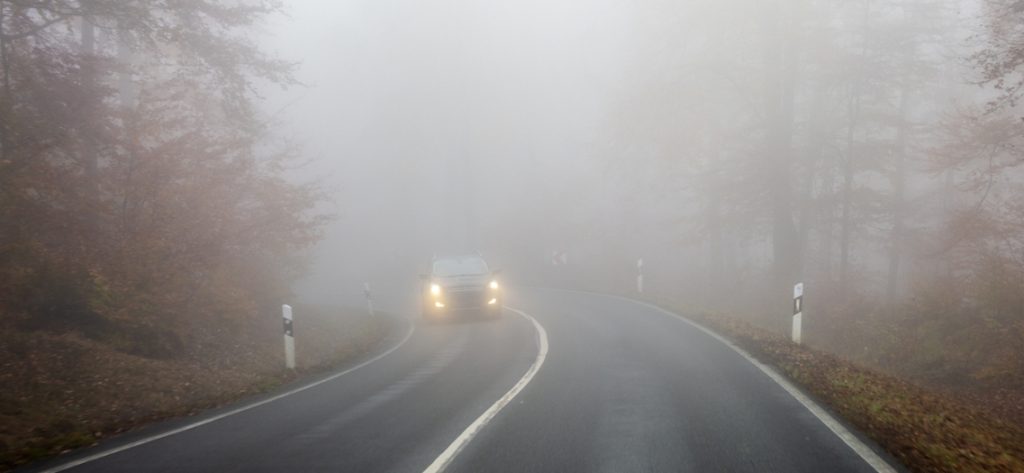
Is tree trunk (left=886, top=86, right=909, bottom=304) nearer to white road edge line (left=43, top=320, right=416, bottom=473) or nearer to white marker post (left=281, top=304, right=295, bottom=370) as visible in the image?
white road edge line (left=43, top=320, right=416, bottom=473)

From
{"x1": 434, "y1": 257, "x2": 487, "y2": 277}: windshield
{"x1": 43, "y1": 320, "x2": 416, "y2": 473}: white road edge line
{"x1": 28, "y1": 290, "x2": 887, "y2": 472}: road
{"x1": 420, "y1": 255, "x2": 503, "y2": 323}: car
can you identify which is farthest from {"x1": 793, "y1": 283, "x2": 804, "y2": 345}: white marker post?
{"x1": 434, "y1": 257, "x2": 487, "y2": 277}: windshield

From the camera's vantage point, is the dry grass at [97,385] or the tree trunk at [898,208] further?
the tree trunk at [898,208]

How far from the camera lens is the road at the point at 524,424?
5.84 metres

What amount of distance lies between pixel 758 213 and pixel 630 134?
5.12 meters

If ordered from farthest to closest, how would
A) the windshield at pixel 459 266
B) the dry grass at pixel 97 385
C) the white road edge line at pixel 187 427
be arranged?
the windshield at pixel 459 266 < the dry grass at pixel 97 385 < the white road edge line at pixel 187 427

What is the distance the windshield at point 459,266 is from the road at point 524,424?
7725 millimetres

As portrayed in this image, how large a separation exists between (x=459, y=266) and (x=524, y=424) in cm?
1342

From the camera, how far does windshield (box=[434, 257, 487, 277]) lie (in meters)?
19.9

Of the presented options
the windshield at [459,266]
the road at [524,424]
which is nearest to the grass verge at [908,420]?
the road at [524,424]

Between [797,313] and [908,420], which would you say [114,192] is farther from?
[908,420]

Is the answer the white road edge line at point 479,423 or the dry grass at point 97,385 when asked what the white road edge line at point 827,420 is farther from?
the dry grass at point 97,385

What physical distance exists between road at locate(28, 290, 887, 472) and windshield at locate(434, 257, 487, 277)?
7.73m

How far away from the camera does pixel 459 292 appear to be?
18953mm

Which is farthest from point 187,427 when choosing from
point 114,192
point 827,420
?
point 114,192
